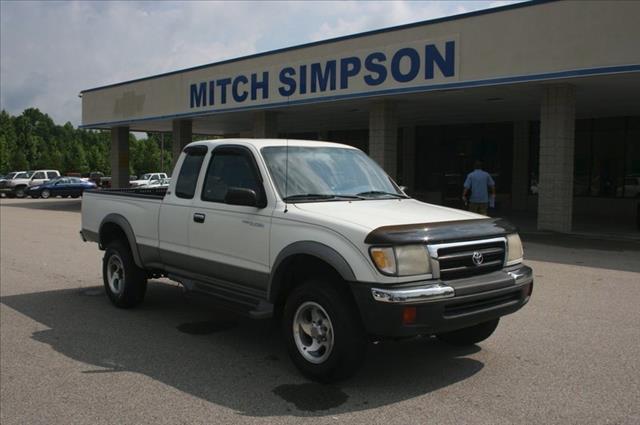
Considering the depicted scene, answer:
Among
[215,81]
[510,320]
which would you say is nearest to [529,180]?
[215,81]

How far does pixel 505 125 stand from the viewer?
2661 centimetres

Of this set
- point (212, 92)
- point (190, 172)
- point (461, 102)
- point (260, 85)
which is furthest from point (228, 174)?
point (212, 92)

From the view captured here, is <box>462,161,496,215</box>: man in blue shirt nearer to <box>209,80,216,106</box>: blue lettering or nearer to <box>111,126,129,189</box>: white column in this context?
<box>209,80,216,106</box>: blue lettering

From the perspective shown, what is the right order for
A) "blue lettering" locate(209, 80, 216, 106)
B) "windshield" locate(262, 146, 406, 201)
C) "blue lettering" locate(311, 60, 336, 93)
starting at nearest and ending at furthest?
"windshield" locate(262, 146, 406, 201) → "blue lettering" locate(311, 60, 336, 93) → "blue lettering" locate(209, 80, 216, 106)

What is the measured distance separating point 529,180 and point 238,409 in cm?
2349

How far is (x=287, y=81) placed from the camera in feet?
69.4

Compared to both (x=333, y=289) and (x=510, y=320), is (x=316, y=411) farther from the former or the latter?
(x=510, y=320)

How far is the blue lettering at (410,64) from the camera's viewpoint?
1734cm

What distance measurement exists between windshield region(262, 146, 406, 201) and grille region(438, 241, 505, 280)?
4.29ft

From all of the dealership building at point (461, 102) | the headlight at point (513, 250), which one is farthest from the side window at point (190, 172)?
the dealership building at point (461, 102)

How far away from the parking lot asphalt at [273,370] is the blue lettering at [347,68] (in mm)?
12150

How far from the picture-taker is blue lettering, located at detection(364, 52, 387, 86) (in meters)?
18.2

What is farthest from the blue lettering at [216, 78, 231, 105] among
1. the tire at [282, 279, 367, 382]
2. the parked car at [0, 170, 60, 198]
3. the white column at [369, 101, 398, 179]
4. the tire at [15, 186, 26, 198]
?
the tire at [15, 186, 26, 198]

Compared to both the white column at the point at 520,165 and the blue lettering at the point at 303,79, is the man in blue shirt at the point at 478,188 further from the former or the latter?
the white column at the point at 520,165
